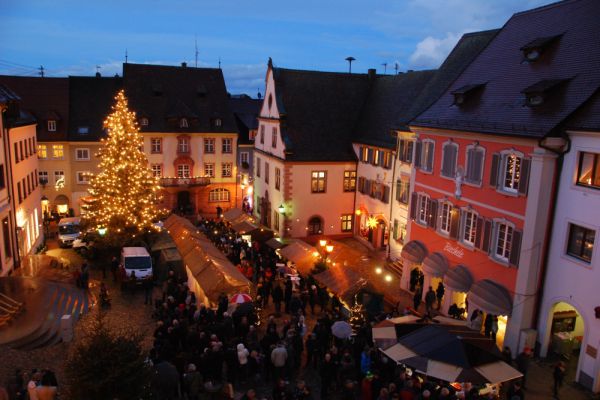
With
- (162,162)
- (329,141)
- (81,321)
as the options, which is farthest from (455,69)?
(162,162)

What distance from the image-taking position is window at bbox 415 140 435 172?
25703 millimetres

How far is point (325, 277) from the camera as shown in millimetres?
23344

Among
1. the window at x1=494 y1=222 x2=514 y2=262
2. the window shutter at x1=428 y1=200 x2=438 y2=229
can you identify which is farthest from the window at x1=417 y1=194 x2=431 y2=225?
the window at x1=494 y1=222 x2=514 y2=262

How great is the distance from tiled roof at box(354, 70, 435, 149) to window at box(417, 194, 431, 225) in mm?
8150

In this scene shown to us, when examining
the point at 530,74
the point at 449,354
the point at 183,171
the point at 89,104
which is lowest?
the point at 449,354

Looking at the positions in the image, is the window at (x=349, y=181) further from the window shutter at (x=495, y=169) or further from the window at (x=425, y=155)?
the window shutter at (x=495, y=169)

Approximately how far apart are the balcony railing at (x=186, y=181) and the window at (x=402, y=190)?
21.2m

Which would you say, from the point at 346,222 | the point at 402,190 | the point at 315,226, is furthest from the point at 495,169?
the point at 315,226

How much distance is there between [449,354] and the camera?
14656 millimetres

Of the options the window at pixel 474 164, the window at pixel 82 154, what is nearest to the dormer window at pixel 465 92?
the window at pixel 474 164

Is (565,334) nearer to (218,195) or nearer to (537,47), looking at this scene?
(537,47)

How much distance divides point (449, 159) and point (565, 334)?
29.1 feet

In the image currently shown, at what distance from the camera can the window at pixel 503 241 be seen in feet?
67.2

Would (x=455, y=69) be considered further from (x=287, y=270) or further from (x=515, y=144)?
(x=287, y=270)
